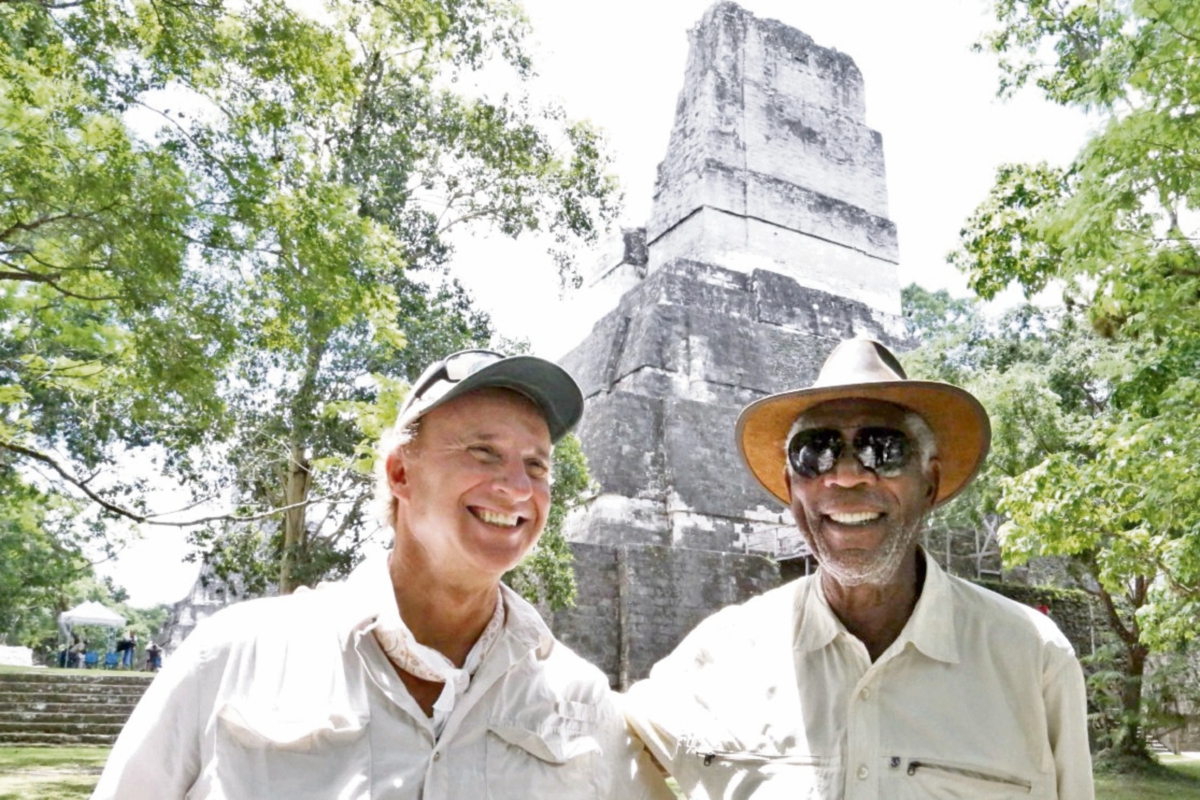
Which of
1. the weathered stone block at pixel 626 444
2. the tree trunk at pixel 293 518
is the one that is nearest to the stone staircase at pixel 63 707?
the tree trunk at pixel 293 518

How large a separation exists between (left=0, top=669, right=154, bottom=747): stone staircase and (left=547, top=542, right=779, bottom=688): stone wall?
16.1 feet

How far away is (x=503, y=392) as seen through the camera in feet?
6.05

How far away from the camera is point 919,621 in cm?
185

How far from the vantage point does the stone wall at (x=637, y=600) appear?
39.8ft

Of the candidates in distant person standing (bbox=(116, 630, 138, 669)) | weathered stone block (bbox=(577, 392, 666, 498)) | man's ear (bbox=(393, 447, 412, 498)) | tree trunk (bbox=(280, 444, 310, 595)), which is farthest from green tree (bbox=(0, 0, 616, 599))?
distant person standing (bbox=(116, 630, 138, 669))

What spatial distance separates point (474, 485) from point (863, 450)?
2.68ft

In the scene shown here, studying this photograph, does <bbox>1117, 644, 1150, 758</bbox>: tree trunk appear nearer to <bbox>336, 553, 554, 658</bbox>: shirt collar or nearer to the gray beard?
the gray beard

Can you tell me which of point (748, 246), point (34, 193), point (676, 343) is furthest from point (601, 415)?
point (34, 193)

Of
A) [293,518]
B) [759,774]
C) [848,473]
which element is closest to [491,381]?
[848,473]

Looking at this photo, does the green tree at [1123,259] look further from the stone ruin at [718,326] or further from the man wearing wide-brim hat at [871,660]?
the stone ruin at [718,326]

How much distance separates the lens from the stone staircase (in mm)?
9812

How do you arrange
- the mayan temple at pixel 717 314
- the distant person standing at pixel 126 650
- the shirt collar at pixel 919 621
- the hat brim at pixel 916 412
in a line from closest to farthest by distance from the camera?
the shirt collar at pixel 919 621 < the hat brim at pixel 916 412 < the mayan temple at pixel 717 314 < the distant person standing at pixel 126 650

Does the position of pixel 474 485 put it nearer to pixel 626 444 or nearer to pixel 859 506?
pixel 859 506

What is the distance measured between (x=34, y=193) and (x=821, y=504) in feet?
15.1
